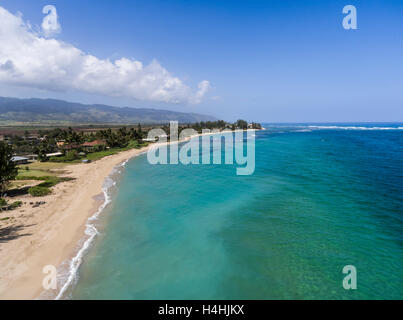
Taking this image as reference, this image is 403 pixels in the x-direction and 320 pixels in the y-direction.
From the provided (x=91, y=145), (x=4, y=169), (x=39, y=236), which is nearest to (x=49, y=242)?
(x=39, y=236)

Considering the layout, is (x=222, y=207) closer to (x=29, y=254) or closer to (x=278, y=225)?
(x=278, y=225)

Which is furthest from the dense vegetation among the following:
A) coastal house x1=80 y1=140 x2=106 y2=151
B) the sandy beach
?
coastal house x1=80 y1=140 x2=106 y2=151

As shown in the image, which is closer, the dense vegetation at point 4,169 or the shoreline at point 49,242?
the shoreline at point 49,242

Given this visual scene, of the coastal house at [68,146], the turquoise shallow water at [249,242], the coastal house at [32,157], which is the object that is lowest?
the turquoise shallow water at [249,242]

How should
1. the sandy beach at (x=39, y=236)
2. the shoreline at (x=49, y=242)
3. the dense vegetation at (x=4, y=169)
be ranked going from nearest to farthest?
the shoreline at (x=49, y=242), the sandy beach at (x=39, y=236), the dense vegetation at (x=4, y=169)

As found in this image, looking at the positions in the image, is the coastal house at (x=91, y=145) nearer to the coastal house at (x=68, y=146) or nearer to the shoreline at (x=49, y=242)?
the coastal house at (x=68, y=146)

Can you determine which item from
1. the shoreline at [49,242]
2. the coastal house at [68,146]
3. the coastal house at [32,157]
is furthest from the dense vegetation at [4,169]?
the coastal house at [68,146]

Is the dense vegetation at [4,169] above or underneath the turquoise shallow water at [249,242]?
above
